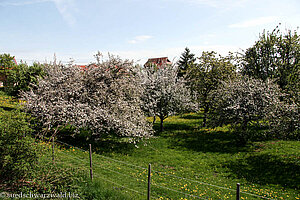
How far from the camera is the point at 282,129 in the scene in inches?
523

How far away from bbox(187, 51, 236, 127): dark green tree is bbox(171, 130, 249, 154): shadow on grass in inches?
158

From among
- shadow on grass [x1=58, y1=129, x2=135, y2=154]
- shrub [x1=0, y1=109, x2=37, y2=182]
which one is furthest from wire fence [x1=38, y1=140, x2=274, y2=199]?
shadow on grass [x1=58, y1=129, x2=135, y2=154]

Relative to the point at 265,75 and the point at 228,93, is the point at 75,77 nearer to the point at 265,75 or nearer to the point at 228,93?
the point at 228,93

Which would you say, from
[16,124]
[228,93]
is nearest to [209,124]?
[228,93]

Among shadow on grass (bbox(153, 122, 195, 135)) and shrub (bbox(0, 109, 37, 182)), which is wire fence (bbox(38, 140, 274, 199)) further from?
shadow on grass (bbox(153, 122, 195, 135))

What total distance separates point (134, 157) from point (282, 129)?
32.9 ft

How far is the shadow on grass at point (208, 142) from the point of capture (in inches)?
657

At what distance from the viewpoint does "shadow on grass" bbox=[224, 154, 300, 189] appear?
10.8 meters

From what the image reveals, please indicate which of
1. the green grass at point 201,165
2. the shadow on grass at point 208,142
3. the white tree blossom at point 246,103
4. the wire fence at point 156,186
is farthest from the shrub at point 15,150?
the white tree blossom at point 246,103

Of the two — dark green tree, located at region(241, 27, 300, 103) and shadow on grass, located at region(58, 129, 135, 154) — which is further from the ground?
dark green tree, located at region(241, 27, 300, 103)

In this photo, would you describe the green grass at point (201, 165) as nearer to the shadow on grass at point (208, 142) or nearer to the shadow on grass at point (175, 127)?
the shadow on grass at point (208, 142)

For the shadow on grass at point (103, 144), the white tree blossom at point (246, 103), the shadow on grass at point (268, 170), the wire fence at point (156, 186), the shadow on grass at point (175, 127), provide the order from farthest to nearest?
the shadow on grass at point (175, 127) → the white tree blossom at point (246, 103) → the shadow on grass at point (103, 144) → the shadow on grass at point (268, 170) → the wire fence at point (156, 186)

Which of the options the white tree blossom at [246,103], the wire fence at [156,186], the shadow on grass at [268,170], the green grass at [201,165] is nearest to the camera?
the wire fence at [156,186]

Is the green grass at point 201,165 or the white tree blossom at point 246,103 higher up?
the white tree blossom at point 246,103
